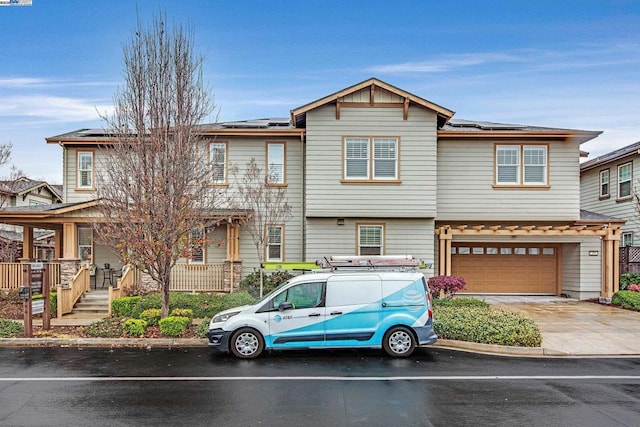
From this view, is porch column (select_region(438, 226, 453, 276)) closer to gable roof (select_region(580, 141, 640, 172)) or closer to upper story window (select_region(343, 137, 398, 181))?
upper story window (select_region(343, 137, 398, 181))

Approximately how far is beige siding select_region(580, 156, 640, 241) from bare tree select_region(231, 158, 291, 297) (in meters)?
15.1

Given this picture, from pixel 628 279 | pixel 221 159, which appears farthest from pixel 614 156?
pixel 221 159

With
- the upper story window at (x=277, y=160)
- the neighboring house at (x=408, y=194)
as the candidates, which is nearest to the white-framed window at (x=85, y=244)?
the neighboring house at (x=408, y=194)

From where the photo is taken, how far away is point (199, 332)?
12.3 metres

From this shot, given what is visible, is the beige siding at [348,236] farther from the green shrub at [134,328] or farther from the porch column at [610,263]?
the green shrub at [134,328]

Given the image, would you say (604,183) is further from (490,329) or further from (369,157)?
(490,329)

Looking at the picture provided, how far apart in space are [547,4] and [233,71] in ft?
37.4

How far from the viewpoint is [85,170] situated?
65.1 feet

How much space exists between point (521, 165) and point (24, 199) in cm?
→ 3321

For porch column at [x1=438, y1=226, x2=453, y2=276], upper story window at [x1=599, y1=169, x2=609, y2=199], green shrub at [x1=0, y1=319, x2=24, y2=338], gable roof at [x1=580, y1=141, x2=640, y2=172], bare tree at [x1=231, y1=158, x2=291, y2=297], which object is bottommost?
green shrub at [x1=0, y1=319, x2=24, y2=338]

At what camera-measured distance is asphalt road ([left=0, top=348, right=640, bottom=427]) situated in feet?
22.4

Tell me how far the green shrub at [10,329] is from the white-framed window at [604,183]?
25.5m

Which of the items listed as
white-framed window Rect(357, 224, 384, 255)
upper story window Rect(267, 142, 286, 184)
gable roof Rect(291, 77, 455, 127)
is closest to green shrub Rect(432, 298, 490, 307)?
white-framed window Rect(357, 224, 384, 255)

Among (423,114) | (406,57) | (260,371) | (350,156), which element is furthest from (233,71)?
(260,371)
